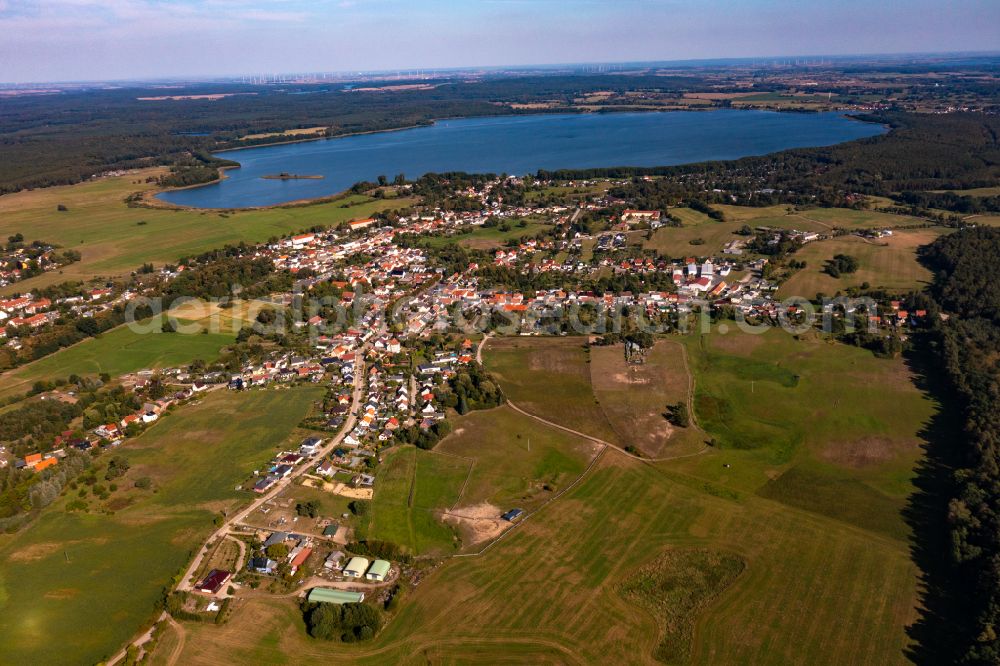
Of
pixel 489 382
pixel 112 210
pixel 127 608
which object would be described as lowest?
pixel 127 608

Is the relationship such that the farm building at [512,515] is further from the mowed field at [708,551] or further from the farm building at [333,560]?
the farm building at [333,560]

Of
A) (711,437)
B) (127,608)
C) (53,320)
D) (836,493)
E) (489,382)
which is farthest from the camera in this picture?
(53,320)


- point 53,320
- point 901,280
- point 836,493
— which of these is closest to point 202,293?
point 53,320

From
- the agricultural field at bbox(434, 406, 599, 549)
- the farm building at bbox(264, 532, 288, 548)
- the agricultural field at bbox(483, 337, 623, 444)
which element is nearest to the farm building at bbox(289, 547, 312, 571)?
the farm building at bbox(264, 532, 288, 548)

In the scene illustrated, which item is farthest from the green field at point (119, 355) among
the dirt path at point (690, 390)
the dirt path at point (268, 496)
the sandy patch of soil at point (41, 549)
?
the dirt path at point (690, 390)

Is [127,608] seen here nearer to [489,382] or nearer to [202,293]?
[489,382]
